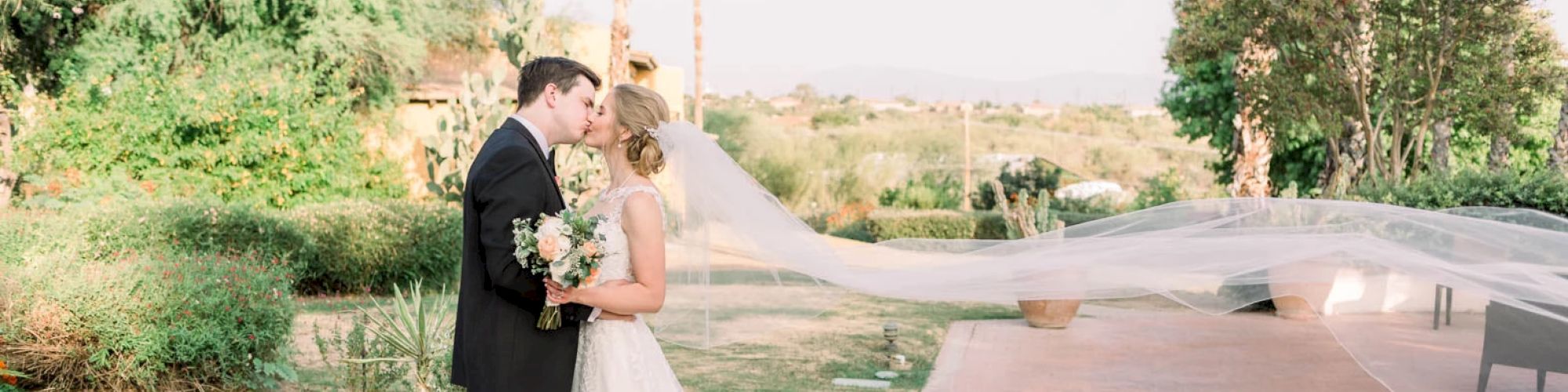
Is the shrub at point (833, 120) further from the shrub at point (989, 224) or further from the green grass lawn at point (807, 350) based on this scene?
the green grass lawn at point (807, 350)

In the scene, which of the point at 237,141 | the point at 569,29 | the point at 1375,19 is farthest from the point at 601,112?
the point at 569,29

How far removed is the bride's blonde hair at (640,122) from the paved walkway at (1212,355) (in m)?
3.66

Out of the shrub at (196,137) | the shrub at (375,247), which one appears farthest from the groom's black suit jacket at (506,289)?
the shrub at (196,137)

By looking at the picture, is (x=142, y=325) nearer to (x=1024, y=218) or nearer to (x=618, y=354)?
(x=618, y=354)

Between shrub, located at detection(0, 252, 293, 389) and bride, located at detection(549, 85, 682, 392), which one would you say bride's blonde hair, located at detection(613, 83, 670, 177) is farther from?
shrub, located at detection(0, 252, 293, 389)

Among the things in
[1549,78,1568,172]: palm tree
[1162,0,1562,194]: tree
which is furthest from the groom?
[1549,78,1568,172]: palm tree

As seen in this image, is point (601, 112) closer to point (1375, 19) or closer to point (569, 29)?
point (1375, 19)

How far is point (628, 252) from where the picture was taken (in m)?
3.73

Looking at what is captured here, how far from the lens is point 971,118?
5956 centimetres

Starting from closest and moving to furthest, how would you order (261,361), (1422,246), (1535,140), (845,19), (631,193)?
(631,193) < (1422,246) < (261,361) < (1535,140) < (845,19)

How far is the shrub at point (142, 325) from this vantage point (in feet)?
18.9

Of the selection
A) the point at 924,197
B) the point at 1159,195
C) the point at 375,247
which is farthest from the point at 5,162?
the point at 1159,195

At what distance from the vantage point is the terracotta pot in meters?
10.2

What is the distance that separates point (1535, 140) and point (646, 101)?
79.6ft
